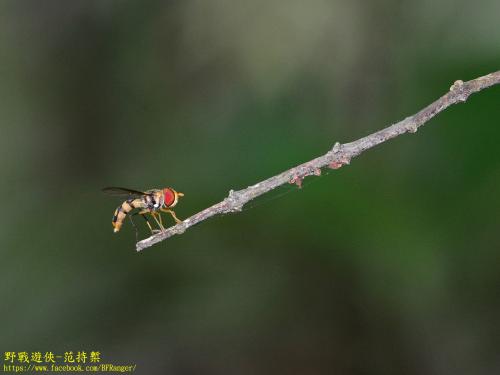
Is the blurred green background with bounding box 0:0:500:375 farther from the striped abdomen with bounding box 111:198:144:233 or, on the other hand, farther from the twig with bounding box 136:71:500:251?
the twig with bounding box 136:71:500:251

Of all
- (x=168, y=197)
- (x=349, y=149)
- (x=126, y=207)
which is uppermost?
(x=126, y=207)

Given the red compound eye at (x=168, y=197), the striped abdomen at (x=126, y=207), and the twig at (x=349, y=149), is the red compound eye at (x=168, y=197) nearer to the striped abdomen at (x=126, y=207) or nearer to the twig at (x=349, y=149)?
the striped abdomen at (x=126, y=207)

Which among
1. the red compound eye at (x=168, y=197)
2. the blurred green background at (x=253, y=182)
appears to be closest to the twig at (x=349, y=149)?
the red compound eye at (x=168, y=197)

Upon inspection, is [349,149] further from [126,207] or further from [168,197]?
[126,207]

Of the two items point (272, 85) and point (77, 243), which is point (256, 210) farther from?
point (77, 243)

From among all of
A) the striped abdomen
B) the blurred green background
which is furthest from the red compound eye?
the blurred green background

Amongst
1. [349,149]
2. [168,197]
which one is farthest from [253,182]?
[349,149]
